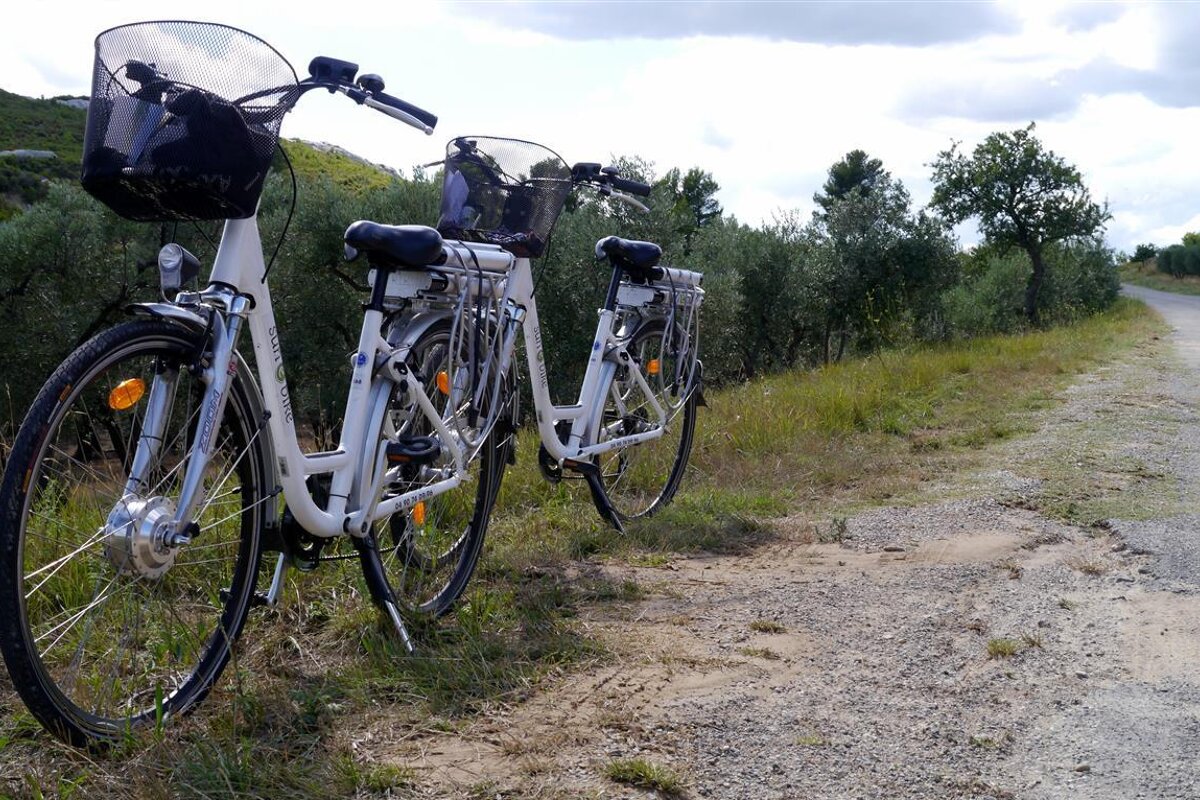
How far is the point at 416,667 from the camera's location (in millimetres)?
3211

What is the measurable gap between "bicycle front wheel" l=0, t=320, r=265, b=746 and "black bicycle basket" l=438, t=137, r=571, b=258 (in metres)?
1.46

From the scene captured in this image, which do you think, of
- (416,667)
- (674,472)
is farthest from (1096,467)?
(416,667)

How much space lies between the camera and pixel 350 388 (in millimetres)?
3559

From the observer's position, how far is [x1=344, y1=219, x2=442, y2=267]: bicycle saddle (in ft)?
11.0

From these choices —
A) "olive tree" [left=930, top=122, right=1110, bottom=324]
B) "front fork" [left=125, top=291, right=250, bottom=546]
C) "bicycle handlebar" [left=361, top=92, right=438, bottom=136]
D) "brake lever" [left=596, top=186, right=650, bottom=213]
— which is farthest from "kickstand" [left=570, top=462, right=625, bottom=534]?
"olive tree" [left=930, top=122, right=1110, bottom=324]

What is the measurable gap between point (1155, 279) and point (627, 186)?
6720 cm

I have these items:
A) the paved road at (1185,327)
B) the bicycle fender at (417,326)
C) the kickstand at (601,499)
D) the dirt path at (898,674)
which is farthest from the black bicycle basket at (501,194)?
the paved road at (1185,327)

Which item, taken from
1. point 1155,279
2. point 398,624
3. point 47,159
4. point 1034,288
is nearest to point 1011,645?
point 398,624

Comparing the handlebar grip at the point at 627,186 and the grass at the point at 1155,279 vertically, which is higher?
the grass at the point at 1155,279

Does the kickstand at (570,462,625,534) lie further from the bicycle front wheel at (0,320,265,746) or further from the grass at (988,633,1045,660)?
the bicycle front wheel at (0,320,265,746)

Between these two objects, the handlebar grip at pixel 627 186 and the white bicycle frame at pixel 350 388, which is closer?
the white bicycle frame at pixel 350 388

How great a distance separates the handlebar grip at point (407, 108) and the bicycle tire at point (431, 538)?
753 millimetres

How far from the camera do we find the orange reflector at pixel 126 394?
2.57 m

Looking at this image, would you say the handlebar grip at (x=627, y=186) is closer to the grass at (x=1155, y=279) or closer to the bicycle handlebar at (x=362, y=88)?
the bicycle handlebar at (x=362, y=88)
